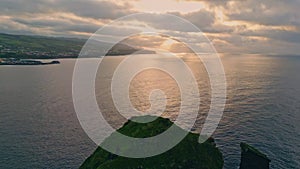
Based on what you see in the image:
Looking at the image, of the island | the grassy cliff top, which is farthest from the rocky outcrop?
the grassy cliff top

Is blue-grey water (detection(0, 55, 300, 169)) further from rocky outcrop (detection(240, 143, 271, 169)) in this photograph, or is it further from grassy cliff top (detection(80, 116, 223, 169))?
grassy cliff top (detection(80, 116, 223, 169))

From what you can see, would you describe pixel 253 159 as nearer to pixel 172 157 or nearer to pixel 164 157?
pixel 172 157

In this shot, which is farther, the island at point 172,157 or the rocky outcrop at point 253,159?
the rocky outcrop at point 253,159

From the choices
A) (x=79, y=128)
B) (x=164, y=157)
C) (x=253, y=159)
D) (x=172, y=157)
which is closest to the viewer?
(x=164, y=157)

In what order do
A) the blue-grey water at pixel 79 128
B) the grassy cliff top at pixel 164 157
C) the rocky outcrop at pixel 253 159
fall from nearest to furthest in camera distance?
the grassy cliff top at pixel 164 157 → the rocky outcrop at pixel 253 159 → the blue-grey water at pixel 79 128

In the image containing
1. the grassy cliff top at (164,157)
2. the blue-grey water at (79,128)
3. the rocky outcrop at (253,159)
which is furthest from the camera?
the blue-grey water at (79,128)

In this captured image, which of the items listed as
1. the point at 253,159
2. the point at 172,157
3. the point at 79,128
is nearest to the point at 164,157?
the point at 172,157

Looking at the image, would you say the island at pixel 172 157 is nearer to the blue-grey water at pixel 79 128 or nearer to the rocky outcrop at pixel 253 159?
the rocky outcrop at pixel 253 159

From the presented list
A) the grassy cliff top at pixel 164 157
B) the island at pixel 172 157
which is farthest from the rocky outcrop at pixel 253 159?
the grassy cliff top at pixel 164 157
